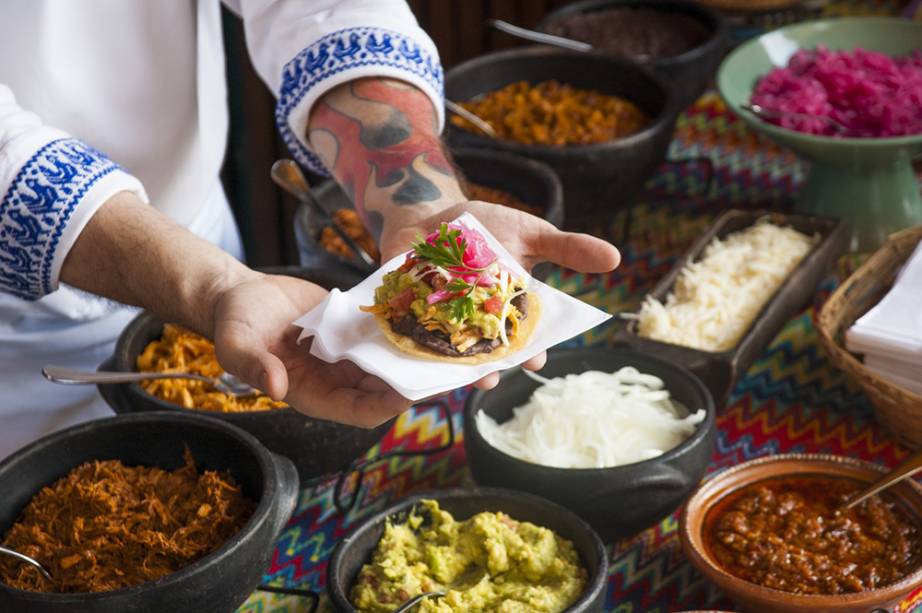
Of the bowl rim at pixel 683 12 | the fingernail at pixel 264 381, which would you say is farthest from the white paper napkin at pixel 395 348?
the bowl rim at pixel 683 12

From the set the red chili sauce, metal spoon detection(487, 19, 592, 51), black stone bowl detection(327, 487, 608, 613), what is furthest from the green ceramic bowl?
black stone bowl detection(327, 487, 608, 613)

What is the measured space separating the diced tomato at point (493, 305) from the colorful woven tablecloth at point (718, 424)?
0.43m

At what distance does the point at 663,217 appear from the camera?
9.04 ft

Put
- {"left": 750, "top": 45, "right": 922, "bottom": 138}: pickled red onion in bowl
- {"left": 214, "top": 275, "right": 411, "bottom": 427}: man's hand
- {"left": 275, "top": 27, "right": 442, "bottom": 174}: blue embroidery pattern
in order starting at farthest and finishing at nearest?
{"left": 750, "top": 45, "right": 922, "bottom": 138}: pickled red onion in bowl, {"left": 275, "top": 27, "right": 442, "bottom": 174}: blue embroidery pattern, {"left": 214, "top": 275, "right": 411, "bottom": 427}: man's hand

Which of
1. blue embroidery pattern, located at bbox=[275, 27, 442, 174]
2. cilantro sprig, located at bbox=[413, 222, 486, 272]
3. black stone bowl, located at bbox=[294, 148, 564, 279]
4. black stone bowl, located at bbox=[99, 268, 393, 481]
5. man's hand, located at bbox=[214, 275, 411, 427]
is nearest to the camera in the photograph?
man's hand, located at bbox=[214, 275, 411, 427]

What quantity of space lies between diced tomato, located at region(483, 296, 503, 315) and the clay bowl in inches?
15.5

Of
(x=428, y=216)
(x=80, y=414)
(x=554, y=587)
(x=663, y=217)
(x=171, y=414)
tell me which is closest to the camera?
(x=554, y=587)

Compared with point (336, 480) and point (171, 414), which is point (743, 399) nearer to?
point (336, 480)

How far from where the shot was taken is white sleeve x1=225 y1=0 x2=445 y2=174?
6.57 feet

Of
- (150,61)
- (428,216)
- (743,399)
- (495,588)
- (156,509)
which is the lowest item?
(743,399)

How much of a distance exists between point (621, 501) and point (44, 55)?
1.19 metres

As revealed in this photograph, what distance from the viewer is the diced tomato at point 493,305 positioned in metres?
1.64

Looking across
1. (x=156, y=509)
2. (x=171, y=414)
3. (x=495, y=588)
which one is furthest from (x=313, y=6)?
→ (x=495, y=588)

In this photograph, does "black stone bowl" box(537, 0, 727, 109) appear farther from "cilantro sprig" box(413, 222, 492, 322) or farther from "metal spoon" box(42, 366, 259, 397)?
"metal spoon" box(42, 366, 259, 397)
